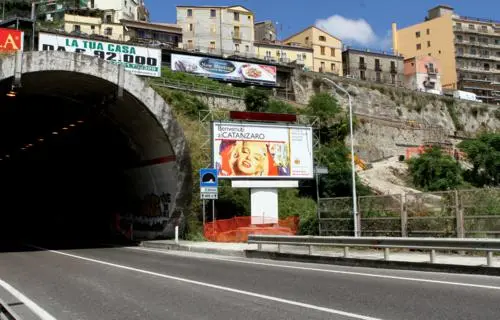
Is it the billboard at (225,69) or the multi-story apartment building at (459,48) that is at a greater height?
the multi-story apartment building at (459,48)

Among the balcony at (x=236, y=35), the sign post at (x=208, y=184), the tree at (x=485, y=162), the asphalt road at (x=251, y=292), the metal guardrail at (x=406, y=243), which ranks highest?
the balcony at (x=236, y=35)

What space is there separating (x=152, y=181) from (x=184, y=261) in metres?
13.5

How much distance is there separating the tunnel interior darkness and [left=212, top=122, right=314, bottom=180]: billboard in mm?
4998

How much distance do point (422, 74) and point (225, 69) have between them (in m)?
50.6

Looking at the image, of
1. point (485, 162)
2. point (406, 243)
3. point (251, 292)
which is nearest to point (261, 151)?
point (406, 243)

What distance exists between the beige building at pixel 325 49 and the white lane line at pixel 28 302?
3778 inches

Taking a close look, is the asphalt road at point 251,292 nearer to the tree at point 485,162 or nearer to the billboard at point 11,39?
the billboard at point 11,39

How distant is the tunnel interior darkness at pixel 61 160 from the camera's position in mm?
28891

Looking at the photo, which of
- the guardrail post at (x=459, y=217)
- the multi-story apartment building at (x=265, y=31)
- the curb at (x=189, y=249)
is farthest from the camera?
the multi-story apartment building at (x=265, y=31)

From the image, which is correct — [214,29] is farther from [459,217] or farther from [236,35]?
[459,217]

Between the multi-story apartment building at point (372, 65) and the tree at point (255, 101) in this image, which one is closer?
the tree at point (255, 101)

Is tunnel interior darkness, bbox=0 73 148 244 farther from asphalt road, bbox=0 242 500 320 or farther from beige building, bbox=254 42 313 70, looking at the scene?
beige building, bbox=254 42 313 70

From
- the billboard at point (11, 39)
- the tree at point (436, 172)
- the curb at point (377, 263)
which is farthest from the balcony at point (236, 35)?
the curb at point (377, 263)

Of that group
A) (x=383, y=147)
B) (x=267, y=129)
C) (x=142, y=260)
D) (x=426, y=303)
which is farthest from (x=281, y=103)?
(x=426, y=303)
